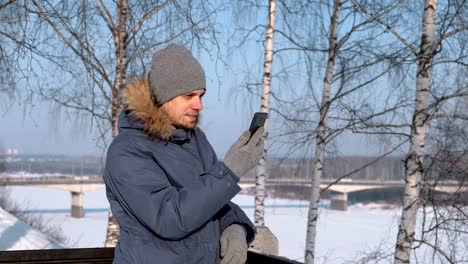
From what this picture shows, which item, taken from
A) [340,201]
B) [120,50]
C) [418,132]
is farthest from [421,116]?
[340,201]

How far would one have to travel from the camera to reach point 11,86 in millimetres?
4988

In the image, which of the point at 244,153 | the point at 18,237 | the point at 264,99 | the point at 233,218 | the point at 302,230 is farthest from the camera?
the point at 302,230

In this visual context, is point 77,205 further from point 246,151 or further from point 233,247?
point 246,151

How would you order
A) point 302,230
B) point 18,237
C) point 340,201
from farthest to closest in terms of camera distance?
point 340,201 → point 302,230 → point 18,237

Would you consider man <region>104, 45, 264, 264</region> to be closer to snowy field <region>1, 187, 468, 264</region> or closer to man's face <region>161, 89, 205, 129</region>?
man's face <region>161, 89, 205, 129</region>

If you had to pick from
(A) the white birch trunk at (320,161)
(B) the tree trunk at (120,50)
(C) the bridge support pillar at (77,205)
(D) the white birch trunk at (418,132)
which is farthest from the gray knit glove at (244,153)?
(C) the bridge support pillar at (77,205)

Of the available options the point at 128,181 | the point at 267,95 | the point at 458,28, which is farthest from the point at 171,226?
the point at 267,95

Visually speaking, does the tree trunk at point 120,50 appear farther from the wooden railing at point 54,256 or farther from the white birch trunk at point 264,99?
the wooden railing at point 54,256

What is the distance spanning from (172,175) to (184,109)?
0.18m

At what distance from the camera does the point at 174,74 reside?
5.35 feet

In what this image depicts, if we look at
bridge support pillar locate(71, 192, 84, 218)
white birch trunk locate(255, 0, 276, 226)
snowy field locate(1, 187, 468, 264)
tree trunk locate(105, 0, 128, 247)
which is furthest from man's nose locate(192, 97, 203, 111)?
bridge support pillar locate(71, 192, 84, 218)

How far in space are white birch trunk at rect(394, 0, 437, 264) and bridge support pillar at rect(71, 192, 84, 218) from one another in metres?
35.5

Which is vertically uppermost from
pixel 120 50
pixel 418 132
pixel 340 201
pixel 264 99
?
pixel 120 50

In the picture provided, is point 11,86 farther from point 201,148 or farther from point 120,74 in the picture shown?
point 201,148
